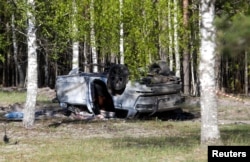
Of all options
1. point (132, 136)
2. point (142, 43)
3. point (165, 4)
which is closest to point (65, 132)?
point (132, 136)

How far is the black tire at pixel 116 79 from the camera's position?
17422mm

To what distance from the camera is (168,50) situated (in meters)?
30.7

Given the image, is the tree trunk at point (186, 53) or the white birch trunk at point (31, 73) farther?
the tree trunk at point (186, 53)

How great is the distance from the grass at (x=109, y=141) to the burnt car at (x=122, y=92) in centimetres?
94

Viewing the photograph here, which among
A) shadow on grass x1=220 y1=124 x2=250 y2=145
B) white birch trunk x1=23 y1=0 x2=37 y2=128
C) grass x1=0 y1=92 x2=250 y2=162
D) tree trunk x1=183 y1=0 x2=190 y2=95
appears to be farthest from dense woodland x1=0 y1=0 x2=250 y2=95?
grass x1=0 y1=92 x2=250 y2=162

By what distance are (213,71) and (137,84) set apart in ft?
23.1

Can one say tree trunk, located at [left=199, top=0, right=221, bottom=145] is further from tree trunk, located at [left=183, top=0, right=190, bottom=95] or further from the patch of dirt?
tree trunk, located at [left=183, top=0, right=190, bottom=95]

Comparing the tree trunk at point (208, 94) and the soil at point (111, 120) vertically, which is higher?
the tree trunk at point (208, 94)

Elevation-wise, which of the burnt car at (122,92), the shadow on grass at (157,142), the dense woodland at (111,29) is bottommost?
the shadow on grass at (157,142)

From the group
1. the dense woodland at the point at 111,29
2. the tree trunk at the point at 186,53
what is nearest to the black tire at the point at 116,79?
the dense woodland at the point at 111,29

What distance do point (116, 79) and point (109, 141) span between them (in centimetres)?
614

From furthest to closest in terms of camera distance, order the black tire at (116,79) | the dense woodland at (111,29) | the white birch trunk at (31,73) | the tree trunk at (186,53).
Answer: the tree trunk at (186,53), the black tire at (116,79), the dense woodland at (111,29), the white birch trunk at (31,73)

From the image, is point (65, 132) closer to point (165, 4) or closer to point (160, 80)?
point (160, 80)

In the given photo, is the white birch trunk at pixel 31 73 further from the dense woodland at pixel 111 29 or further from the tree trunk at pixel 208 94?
the tree trunk at pixel 208 94
